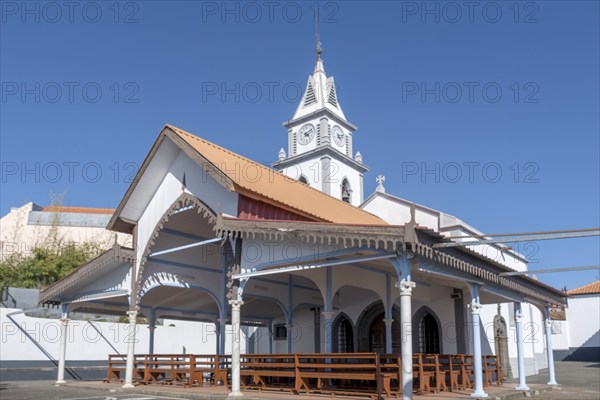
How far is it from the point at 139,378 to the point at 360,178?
A: 1842 centimetres

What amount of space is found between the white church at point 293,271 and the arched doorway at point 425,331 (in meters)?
0.04

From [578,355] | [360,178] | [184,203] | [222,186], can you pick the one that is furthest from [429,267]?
[578,355]

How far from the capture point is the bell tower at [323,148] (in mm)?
31578

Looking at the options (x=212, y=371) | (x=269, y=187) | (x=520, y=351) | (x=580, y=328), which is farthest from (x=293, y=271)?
(x=580, y=328)

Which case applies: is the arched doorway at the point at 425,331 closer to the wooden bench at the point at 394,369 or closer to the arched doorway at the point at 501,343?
the arched doorway at the point at 501,343

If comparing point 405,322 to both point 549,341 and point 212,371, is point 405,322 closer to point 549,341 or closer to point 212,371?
point 212,371

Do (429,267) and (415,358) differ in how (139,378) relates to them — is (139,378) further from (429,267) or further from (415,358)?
(429,267)

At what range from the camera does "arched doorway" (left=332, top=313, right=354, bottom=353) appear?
22.5m

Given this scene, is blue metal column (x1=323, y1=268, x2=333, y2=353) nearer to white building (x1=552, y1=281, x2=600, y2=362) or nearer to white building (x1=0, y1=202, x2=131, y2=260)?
white building (x1=552, y1=281, x2=600, y2=362)

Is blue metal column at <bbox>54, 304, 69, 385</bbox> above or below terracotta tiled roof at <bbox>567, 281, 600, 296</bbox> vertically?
below

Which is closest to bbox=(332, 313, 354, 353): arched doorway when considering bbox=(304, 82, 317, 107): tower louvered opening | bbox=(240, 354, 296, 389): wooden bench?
bbox=(240, 354, 296, 389): wooden bench

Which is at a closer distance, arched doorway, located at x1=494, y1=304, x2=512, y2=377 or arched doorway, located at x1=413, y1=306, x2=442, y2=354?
arched doorway, located at x1=413, y1=306, x2=442, y2=354

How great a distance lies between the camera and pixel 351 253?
11.9 metres

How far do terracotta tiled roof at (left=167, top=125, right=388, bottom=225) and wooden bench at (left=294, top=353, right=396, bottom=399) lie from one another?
3.46m
